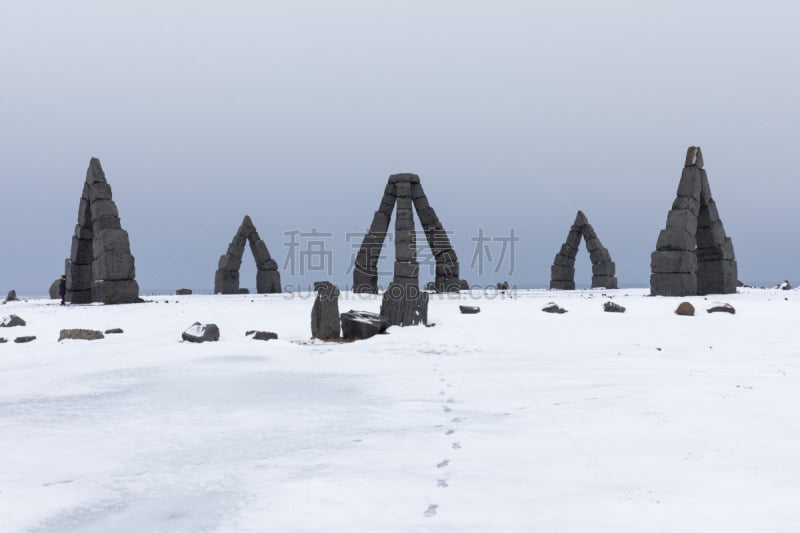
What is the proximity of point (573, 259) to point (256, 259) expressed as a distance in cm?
1470

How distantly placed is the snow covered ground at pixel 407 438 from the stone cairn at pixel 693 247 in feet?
29.7

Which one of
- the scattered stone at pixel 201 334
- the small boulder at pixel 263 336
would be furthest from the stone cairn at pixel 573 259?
the scattered stone at pixel 201 334

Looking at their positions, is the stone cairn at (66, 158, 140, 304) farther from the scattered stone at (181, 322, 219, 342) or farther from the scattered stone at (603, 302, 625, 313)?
the scattered stone at (603, 302, 625, 313)

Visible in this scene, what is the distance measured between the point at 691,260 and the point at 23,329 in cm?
1685

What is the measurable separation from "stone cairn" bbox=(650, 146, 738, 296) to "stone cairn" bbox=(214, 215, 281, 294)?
1584cm

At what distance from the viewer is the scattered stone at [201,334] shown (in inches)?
351

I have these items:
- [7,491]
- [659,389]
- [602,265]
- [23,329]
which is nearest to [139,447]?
[7,491]

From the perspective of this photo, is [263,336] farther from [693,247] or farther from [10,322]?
[693,247]

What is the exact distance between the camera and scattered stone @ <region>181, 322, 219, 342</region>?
8.91 m

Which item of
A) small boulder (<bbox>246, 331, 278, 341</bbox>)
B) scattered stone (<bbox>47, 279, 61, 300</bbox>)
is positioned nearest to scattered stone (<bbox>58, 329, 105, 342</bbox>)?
small boulder (<bbox>246, 331, 278, 341</bbox>)

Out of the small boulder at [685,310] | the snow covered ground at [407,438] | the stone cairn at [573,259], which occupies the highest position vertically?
the stone cairn at [573,259]

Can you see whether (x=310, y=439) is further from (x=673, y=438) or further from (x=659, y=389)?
(x=659, y=389)

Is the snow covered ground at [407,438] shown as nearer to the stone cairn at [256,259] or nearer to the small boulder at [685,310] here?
the small boulder at [685,310]

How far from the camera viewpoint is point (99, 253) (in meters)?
17.1
